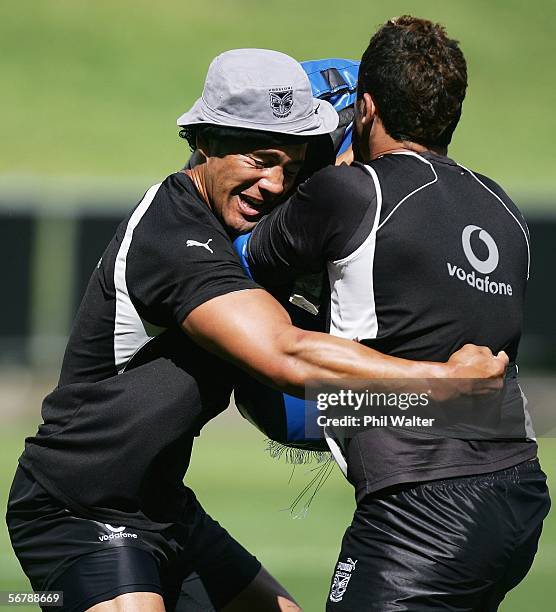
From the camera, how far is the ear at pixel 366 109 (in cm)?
402

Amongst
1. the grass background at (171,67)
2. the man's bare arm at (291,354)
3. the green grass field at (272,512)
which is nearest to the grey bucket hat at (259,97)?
the man's bare arm at (291,354)

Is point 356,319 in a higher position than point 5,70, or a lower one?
higher

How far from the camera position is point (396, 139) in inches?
158

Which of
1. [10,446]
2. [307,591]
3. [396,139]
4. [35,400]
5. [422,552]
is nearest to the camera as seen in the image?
[422,552]

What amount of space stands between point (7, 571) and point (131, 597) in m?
3.56

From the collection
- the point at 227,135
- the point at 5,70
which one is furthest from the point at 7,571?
the point at 5,70

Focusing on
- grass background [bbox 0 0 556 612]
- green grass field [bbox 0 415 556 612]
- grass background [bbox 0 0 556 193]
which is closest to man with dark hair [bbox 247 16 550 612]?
green grass field [bbox 0 415 556 612]

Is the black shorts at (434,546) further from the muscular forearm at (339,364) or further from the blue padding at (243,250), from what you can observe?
the blue padding at (243,250)

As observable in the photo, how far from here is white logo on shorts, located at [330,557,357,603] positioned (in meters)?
3.82

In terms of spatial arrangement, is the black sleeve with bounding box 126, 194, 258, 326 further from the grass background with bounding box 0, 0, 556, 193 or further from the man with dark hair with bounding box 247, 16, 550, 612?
the grass background with bounding box 0, 0, 556, 193

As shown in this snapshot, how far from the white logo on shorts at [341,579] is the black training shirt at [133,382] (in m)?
0.73

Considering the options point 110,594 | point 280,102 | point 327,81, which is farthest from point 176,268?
point 327,81

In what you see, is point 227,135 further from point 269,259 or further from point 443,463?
point 443,463

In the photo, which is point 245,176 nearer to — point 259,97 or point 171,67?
point 259,97
